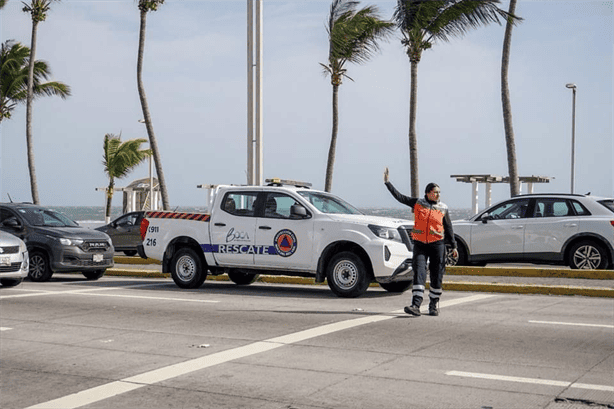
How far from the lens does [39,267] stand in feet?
60.6

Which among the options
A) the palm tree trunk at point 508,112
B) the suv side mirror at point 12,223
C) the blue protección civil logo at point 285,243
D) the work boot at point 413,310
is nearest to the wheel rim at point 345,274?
the blue protección civil logo at point 285,243

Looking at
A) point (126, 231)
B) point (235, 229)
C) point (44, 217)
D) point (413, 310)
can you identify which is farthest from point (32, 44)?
point (413, 310)

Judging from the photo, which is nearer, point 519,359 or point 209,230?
point 519,359

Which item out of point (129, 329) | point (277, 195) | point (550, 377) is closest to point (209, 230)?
point (277, 195)

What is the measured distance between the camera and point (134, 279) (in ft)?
64.1

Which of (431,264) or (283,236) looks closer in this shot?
(431,264)

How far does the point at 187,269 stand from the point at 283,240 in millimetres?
2394

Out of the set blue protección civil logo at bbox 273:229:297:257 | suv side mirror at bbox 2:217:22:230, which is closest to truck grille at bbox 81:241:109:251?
suv side mirror at bbox 2:217:22:230

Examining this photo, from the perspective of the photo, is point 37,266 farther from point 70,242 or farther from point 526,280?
point 526,280

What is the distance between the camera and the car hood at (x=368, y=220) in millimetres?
14211

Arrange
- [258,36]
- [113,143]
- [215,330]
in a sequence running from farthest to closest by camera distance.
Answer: [113,143] → [258,36] → [215,330]

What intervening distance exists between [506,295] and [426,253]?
370 centimetres

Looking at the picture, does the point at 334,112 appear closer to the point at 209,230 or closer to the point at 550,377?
the point at 209,230

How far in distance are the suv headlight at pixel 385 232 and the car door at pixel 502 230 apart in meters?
4.69
